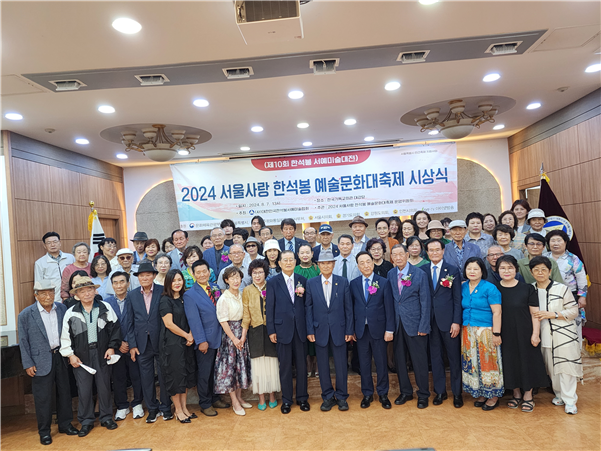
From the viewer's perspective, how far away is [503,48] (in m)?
4.00

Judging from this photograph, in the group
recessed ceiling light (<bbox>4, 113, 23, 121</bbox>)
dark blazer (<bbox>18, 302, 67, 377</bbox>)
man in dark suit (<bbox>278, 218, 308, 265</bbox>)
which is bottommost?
dark blazer (<bbox>18, 302, 67, 377</bbox>)

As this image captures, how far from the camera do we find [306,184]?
8.08 meters

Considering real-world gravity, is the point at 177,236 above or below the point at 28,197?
below

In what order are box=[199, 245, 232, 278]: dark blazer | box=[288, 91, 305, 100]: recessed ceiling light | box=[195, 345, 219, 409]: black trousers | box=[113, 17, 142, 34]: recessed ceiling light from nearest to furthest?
1. box=[113, 17, 142, 34]: recessed ceiling light
2. box=[195, 345, 219, 409]: black trousers
3. box=[288, 91, 305, 100]: recessed ceiling light
4. box=[199, 245, 232, 278]: dark blazer

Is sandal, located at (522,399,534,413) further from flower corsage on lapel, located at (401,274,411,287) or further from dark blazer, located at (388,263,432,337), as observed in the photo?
flower corsage on lapel, located at (401,274,411,287)

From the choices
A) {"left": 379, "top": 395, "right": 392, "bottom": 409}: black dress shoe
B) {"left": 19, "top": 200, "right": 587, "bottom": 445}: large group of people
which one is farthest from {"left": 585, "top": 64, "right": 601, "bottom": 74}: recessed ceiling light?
{"left": 379, "top": 395, "right": 392, "bottom": 409}: black dress shoe

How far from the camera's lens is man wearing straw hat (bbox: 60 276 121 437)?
152 inches

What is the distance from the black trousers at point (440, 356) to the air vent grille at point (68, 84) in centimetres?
454

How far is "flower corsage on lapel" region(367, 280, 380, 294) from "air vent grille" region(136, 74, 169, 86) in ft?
10.2

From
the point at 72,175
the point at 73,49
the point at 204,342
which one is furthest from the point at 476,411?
the point at 72,175

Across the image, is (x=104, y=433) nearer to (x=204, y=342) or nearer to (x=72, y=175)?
(x=204, y=342)

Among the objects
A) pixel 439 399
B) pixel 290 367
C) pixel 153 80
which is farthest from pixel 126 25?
pixel 439 399

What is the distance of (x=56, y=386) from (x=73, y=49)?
131 inches

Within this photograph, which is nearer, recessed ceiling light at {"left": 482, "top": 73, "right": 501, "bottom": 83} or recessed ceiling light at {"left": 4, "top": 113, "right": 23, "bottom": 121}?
recessed ceiling light at {"left": 482, "top": 73, "right": 501, "bottom": 83}
